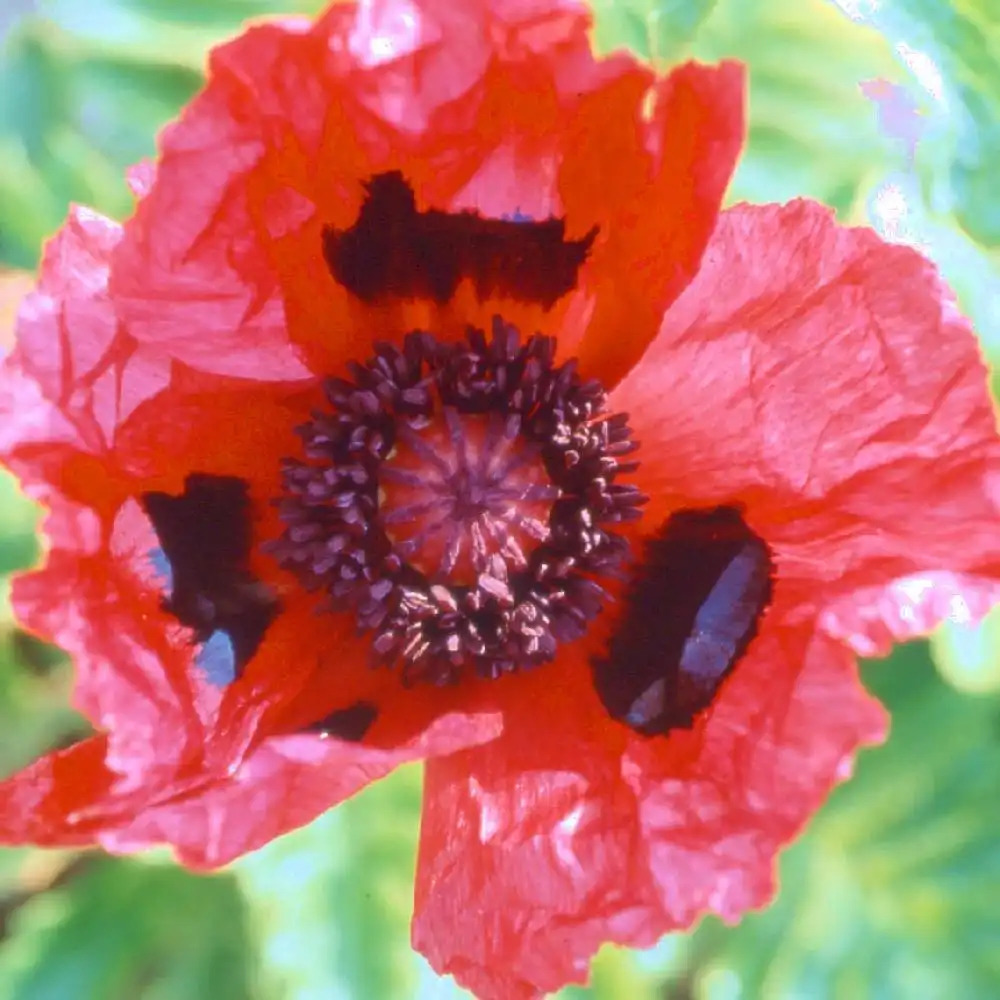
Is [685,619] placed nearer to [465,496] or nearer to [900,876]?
[465,496]

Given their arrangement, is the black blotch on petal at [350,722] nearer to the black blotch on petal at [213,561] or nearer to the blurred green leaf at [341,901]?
the black blotch on petal at [213,561]

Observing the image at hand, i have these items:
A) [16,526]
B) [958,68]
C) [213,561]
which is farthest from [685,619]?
[16,526]

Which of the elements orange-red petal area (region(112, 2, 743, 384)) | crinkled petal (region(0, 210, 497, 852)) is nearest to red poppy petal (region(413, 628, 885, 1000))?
A: crinkled petal (region(0, 210, 497, 852))

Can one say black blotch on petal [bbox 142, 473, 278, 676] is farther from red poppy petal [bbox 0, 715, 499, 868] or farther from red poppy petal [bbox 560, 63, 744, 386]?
red poppy petal [bbox 560, 63, 744, 386]

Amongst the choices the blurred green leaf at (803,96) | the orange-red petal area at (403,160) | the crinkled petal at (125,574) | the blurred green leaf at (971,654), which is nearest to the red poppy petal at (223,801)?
the crinkled petal at (125,574)

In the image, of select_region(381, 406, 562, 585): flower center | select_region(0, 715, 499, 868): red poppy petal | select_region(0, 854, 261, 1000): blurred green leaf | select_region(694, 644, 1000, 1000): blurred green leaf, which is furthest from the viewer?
select_region(0, 854, 261, 1000): blurred green leaf

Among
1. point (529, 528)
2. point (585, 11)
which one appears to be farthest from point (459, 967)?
point (585, 11)

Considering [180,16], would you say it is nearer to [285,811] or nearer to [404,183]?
[404,183]
